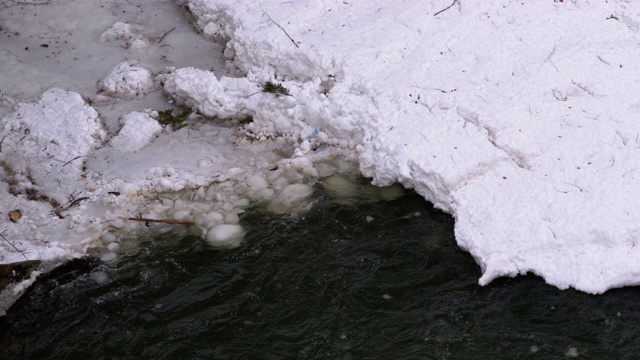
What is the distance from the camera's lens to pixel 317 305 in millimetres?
4980

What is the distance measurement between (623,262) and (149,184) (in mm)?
4206

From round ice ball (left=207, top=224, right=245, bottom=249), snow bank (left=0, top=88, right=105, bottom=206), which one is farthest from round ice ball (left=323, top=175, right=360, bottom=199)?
snow bank (left=0, top=88, right=105, bottom=206)

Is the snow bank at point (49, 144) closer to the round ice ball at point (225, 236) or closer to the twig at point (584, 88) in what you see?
the round ice ball at point (225, 236)

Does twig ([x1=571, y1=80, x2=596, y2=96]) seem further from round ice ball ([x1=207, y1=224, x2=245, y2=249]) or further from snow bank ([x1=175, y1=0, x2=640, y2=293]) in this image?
round ice ball ([x1=207, y1=224, x2=245, y2=249])

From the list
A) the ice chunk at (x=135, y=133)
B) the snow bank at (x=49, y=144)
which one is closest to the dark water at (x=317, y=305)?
the snow bank at (x=49, y=144)

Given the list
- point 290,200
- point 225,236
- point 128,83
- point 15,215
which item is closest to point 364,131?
→ point 290,200

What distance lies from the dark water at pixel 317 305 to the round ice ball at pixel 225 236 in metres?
0.09

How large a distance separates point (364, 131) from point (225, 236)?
170 centimetres

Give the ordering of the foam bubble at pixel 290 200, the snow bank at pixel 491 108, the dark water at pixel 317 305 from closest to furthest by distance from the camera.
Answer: the dark water at pixel 317 305, the snow bank at pixel 491 108, the foam bubble at pixel 290 200

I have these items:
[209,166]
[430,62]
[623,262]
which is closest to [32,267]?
[209,166]

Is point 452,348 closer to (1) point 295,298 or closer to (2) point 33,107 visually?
(1) point 295,298

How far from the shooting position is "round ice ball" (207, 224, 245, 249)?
559 centimetres

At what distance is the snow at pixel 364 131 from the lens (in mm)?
5344

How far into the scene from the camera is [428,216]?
5688mm
